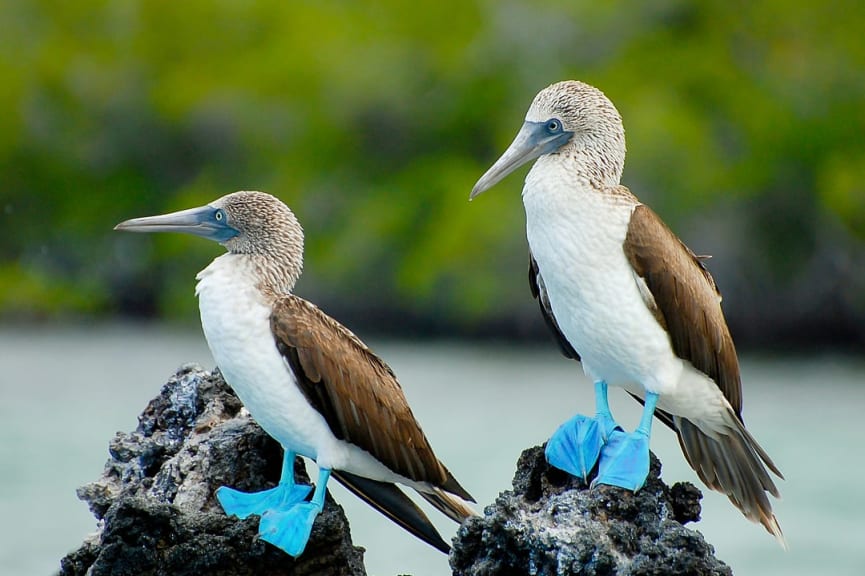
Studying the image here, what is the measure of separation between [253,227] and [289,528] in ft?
4.16

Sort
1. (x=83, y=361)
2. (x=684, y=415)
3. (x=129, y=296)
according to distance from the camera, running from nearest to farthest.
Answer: (x=684, y=415), (x=83, y=361), (x=129, y=296)

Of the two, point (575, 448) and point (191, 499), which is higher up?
point (575, 448)

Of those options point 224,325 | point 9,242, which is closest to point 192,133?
point 9,242

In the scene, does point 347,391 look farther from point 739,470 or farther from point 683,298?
point 739,470

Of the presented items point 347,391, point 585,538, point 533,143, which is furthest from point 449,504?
point 533,143

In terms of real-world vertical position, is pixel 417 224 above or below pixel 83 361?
above

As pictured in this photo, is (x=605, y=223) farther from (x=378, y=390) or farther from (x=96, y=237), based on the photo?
(x=96, y=237)

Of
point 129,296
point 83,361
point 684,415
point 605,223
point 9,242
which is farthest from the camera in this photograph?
point 9,242

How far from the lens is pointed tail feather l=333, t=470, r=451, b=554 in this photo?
5262mm

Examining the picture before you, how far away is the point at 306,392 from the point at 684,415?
1508mm

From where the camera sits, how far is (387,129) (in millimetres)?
18031

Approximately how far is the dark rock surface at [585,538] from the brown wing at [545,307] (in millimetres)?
838

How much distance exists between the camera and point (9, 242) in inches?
781

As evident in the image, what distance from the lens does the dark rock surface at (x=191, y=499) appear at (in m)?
4.84
